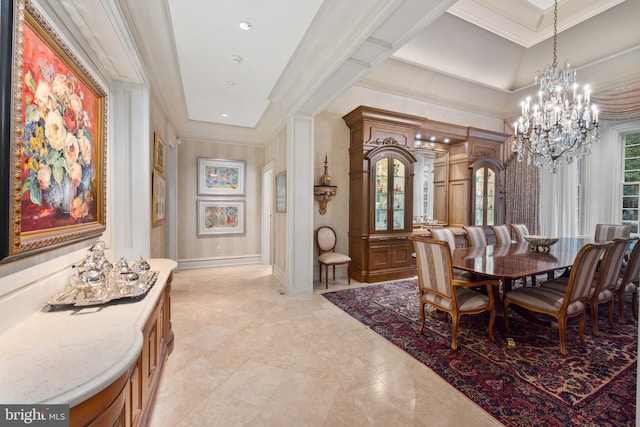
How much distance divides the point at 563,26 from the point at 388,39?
13.1 feet

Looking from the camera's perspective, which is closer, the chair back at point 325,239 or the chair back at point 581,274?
the chair back at point 581,274

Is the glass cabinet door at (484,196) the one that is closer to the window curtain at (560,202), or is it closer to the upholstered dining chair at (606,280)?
the window curtain at (560,202)

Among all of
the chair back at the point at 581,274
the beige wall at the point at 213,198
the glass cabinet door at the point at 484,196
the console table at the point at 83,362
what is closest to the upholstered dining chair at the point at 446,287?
the chair back at the point at 581,274

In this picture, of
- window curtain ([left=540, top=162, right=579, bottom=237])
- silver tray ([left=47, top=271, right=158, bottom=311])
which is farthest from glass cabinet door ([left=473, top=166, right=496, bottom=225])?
silver tray ([left=47, top=271, right=158, bottom=311])

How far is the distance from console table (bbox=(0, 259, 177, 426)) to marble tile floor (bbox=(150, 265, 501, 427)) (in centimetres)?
49

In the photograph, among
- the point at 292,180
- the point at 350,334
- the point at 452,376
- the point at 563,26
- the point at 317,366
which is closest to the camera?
the point at 452,376

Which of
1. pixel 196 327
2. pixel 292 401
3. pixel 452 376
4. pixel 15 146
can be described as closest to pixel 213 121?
pixel 196 327

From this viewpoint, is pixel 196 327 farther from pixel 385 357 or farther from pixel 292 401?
pixel 385 357

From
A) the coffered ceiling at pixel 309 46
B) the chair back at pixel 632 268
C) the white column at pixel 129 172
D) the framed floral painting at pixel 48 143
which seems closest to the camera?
the framed floral painting at pixel 48 143

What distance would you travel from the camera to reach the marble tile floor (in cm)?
159

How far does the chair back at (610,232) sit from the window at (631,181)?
2.94 ft

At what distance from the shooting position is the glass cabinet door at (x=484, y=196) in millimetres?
5324

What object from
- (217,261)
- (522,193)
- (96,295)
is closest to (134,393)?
(96,295)

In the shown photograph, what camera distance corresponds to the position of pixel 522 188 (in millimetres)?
5574
